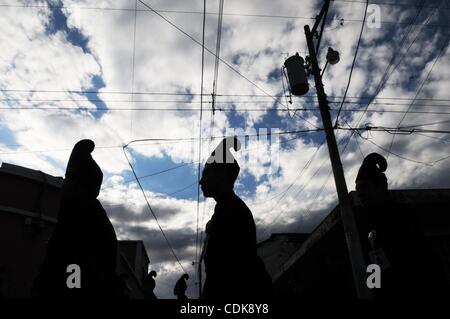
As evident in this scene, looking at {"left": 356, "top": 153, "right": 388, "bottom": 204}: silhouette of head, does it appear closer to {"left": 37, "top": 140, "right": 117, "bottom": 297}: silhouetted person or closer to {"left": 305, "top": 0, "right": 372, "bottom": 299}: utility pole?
{"left": 37, "top": 140, "right": 117, "bottom": 297}: silhouetted person

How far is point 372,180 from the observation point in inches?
85.6

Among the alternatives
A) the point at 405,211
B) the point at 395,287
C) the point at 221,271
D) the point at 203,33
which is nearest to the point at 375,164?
the point at 405,211

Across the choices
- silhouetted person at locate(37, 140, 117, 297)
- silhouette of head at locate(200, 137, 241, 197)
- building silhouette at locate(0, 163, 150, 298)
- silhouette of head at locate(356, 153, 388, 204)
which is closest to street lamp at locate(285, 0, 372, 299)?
silhouette of head at locate(356, 153, 388, 204)

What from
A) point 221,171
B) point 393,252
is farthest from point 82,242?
point 393,252

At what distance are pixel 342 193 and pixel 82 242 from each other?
5.66 m

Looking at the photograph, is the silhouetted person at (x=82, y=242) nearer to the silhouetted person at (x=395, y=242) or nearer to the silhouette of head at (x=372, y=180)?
the silhouetted person at (x=395, y=242)

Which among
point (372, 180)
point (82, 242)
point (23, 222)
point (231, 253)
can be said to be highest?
point (23, 222)

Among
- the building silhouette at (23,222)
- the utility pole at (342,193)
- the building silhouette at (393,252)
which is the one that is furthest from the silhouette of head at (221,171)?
the building silhouette at (23,222)

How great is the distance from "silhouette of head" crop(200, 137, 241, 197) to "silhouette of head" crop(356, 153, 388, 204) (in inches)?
39.1

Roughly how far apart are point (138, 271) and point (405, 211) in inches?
1279

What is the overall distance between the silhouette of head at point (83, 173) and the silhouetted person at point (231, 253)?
1057 mm

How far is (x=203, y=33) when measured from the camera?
23.7 ft

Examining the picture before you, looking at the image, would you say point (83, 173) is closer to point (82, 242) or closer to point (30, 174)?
point (82, 242)
